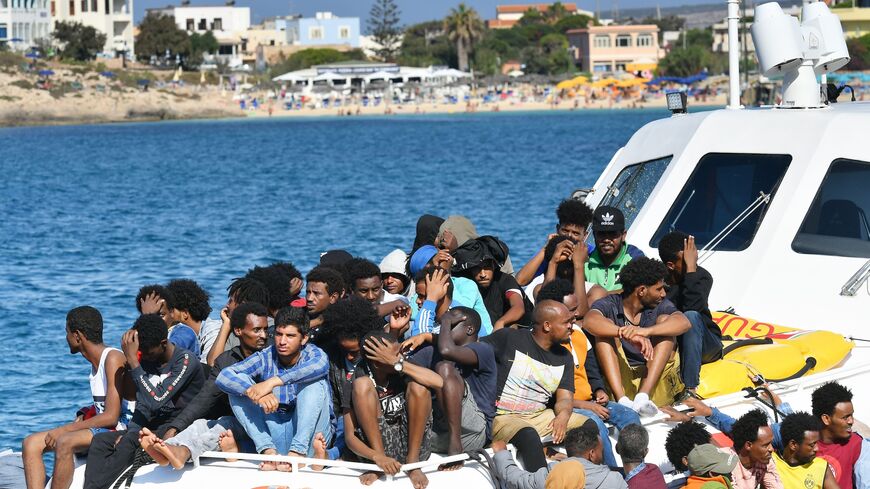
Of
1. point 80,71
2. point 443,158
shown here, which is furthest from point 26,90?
point 443,158

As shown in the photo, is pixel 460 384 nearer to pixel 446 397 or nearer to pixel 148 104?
pixel 446 397

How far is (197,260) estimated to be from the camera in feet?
99.2

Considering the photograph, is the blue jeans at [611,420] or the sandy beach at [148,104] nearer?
the blue jeans at [611,420]

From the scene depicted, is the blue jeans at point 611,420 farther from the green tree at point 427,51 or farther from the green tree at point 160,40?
the green tree at point 427,51

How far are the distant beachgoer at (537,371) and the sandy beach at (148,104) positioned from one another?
113m

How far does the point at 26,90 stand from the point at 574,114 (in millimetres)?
49921

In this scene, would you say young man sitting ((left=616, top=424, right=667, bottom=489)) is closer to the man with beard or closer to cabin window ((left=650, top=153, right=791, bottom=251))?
the man with beard

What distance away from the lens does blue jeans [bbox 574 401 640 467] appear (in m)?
7.66

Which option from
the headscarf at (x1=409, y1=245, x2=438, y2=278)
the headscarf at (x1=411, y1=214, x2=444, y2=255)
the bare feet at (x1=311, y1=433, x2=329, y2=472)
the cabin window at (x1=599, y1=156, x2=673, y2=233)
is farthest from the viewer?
the cabin window at (x1=599, y1=156, x2=673, y2=233)

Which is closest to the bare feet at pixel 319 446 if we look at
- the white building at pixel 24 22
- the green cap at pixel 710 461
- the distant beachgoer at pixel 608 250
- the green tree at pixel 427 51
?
the green cap at pixel 710 461

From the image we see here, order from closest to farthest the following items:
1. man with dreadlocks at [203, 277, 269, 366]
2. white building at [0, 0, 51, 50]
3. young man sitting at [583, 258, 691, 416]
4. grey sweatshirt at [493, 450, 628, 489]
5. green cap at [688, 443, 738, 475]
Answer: grey sweatshirt at [493, 450, 628, 489] → green cap at [688, 443, 738, 475] → young man sitting at [583, 258, 691, 416] → man with dreadlocks at [203, 277, 269, 366] → white building at [0, 0, 51, 50]

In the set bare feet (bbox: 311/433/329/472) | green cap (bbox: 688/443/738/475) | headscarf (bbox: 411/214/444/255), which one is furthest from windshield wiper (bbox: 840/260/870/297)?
bare feet (bbox: 311/433/329/472)

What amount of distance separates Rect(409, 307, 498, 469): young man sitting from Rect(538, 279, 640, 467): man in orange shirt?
59 cm

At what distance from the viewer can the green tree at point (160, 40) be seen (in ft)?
462
